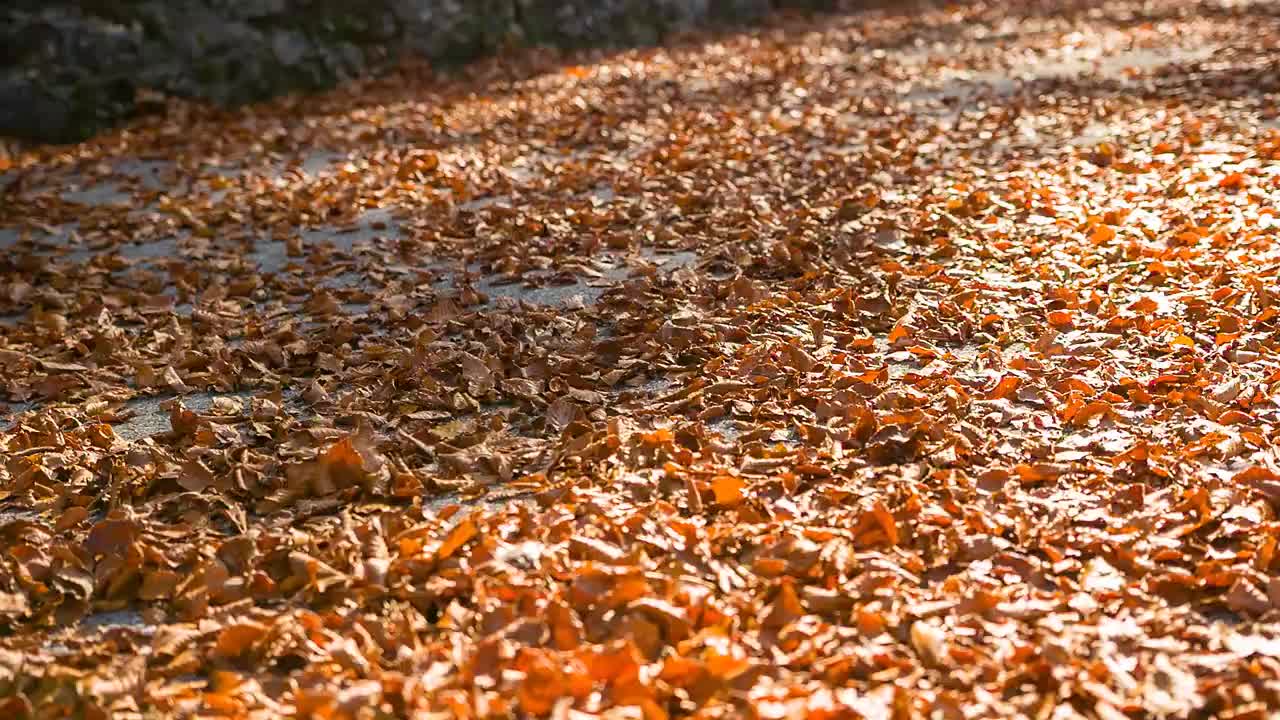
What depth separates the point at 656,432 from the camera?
2.56 meters

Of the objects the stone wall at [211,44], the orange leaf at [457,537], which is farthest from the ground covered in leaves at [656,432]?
the stone wall at [211,44]

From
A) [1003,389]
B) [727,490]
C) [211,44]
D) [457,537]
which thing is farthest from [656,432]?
[211,44]

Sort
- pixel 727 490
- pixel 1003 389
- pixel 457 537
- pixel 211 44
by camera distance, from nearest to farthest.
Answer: pixel 457 537 < pixel 727 490 < pixel 1003 389 < pixel 211 44

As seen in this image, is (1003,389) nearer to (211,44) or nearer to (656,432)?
(656,432)

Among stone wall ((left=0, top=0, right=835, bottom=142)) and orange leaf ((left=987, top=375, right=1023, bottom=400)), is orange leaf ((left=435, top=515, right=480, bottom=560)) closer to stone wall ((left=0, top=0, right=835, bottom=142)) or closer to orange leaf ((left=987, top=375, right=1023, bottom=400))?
orange leaf ((left=987, top=375, right=1023, bottom=400))

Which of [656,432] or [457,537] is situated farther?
[656,432]

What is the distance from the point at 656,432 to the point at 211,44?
558cm

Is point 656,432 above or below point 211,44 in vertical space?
below

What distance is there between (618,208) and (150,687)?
3020 mm

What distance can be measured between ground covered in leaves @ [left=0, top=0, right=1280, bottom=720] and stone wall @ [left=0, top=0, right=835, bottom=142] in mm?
1166

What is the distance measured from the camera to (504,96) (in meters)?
7.29

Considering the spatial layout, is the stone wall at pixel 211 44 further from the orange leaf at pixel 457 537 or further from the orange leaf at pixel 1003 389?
the orange leaf at pixel 1003 389

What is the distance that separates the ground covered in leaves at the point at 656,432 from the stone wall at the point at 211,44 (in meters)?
1.17

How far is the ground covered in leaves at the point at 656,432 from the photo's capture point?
5.99 feet
